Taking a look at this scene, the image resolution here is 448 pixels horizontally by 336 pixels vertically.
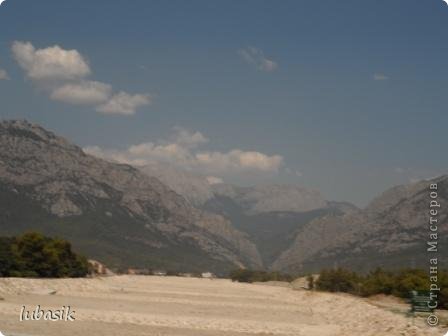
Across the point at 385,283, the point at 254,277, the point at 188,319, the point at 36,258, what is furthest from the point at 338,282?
the point at 254,277

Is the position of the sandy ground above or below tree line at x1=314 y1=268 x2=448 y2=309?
below

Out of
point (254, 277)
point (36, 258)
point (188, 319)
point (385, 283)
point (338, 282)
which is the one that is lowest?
point (188, 319)

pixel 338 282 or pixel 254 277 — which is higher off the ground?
pixel 254 277

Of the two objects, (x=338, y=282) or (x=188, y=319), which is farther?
(x=338, y=282)

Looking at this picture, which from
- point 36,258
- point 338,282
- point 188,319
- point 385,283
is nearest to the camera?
point 188,319

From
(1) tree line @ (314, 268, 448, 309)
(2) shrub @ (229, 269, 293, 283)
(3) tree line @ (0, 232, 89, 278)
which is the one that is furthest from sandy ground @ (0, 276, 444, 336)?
(2) shrub @ (229, 269, 293, 283)

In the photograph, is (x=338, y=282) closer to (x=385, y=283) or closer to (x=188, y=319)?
(x=385, y=283)

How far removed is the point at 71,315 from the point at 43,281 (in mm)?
22037

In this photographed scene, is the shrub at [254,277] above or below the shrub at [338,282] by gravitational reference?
above

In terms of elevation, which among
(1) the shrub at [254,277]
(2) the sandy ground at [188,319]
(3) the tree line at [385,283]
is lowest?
(2) the sandy ground at [188,319]

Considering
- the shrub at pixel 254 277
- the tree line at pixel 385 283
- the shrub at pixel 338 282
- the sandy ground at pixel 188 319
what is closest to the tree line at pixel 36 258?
the sandy ground at pixel 188 319

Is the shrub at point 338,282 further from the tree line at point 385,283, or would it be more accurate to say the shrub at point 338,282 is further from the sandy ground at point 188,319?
the sandy ground at point 188,319

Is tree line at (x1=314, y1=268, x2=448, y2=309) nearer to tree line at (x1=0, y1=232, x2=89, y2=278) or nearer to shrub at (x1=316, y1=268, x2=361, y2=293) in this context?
shrub at (x1=316, y1=268, x2=361, y2=293)

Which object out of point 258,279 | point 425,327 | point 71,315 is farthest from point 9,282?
point 258,279
